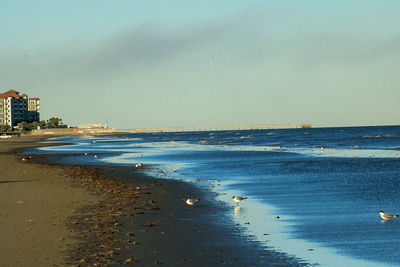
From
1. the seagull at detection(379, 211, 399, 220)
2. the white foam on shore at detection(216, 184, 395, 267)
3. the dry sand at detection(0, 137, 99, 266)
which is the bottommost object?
the white foam on shore at detection(216, 184, 395, 267)

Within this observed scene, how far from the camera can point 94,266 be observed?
12180mm

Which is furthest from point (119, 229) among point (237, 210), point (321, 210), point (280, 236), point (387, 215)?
point (387, 215)

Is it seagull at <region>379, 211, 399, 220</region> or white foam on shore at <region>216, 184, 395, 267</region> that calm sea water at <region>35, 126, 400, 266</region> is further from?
seagull at <region>379, 211, 399, 220</region>

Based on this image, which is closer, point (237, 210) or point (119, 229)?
point (119, 229)

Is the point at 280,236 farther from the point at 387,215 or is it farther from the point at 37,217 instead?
the point at 37,217

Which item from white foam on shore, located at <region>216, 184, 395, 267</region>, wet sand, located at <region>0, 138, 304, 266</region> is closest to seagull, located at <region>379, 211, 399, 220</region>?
white foam on shore, located at <region>216, 184, 395, 267</region>

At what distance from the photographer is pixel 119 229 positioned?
16547 mm

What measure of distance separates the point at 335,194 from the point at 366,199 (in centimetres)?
207

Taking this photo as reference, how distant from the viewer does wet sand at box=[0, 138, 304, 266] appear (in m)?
13.0

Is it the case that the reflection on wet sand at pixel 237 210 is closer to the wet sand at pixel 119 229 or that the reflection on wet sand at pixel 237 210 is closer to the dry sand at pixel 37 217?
the wet sand at pixel 119 229

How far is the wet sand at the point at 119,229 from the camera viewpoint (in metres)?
13.0

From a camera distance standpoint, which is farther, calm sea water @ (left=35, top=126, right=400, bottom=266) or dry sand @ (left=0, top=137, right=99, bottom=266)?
calm sea water @ (left=35, top=126, right=400, bottom=266)

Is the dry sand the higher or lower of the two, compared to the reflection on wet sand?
higher

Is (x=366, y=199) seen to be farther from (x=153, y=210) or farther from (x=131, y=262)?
(x=131, y=262)
